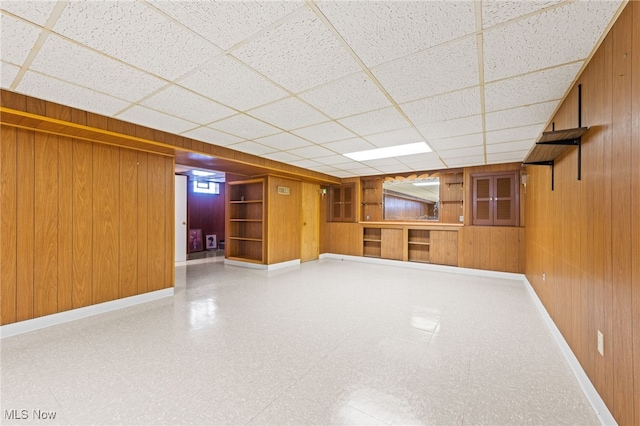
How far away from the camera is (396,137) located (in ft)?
13.6

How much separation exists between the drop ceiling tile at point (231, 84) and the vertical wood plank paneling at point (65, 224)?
2.12m

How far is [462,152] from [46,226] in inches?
249

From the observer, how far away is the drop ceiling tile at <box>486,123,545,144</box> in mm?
3689

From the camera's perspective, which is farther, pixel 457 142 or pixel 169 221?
pixel 169 221

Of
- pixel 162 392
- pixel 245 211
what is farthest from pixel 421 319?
pixel 245 211

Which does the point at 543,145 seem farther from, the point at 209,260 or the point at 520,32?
the point at 209,260

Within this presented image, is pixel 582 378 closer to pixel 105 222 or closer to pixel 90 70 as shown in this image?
pixel 90 70

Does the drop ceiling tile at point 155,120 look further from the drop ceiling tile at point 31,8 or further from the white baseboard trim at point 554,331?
the white baseboard trim at point 554,331

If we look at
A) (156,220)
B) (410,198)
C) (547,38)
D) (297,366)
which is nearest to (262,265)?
(156,220)

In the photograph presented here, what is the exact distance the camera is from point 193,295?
14.7 feet

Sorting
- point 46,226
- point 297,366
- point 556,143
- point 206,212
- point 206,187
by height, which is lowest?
point 297,366

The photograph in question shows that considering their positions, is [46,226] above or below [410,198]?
below

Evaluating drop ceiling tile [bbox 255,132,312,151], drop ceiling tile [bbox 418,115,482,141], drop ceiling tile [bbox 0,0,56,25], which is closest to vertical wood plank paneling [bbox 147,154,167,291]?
drop ceiling tile [bbox 255,132,312,151]

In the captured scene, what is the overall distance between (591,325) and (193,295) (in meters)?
4.81
